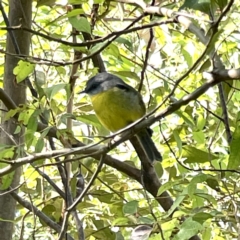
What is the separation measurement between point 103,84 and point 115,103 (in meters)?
0.13

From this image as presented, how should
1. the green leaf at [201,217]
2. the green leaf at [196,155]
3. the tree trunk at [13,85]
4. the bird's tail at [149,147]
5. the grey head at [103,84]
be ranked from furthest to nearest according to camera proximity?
1. the grey head at [103,84]
2. the bird's tail at [149,147]
3. the tree trunk at [13,85]
4. the green leaf at [196,155]
5. the green leaf at [201,217]

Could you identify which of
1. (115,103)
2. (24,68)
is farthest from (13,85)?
(115,103)

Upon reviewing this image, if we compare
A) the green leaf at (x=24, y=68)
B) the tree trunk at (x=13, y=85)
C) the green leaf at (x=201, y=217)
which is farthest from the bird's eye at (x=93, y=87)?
the green leaf at (x=201, y=217)

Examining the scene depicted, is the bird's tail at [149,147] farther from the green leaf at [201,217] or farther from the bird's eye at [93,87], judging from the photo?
the green leaf at [201,217]

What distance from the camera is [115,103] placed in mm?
3133

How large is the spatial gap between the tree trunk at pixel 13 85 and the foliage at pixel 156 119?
7cm

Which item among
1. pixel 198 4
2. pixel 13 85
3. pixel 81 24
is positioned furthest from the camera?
pixel 13 85

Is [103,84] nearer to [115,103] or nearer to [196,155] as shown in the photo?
[115,103]

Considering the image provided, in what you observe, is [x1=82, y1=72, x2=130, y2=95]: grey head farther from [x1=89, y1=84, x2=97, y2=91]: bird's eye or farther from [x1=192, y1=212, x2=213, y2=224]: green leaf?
[x1=192, y1=212, x2=213, y2=224]: green leaf

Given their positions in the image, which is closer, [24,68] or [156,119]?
[156,119]

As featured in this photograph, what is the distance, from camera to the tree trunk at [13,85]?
7.45 feet

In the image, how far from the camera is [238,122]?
1658 millimetres

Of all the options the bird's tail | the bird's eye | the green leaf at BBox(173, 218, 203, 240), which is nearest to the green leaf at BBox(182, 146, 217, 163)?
the green leaf at BBox(173, 218, 203, 240)

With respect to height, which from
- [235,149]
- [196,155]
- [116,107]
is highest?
[116,107]
